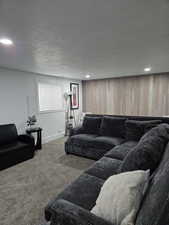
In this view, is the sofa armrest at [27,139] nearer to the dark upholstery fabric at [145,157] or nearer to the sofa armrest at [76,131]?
the sofa armrest at [76,131]

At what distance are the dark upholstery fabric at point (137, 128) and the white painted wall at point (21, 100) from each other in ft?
9.49

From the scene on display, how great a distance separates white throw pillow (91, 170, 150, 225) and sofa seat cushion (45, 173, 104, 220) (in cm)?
35

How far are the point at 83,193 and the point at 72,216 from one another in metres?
0.54

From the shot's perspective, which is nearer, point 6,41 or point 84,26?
point 84,26

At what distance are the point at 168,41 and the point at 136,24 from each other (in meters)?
0.83

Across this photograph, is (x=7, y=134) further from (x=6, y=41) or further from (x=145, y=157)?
(x=145, y=157)

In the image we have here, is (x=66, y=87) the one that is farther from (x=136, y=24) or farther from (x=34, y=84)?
(x=136, y=24)

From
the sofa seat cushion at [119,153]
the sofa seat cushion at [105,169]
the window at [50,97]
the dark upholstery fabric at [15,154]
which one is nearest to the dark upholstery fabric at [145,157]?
the sofa seat cushion at [105,169]

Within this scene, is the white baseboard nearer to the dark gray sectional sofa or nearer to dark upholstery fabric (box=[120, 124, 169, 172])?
the dark gray sectional sofa

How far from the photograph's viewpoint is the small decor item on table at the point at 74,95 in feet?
19.5

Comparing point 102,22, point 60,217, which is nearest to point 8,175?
point 60,217

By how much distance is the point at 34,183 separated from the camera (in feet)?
7.92

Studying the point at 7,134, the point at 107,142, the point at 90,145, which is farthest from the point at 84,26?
the point at 7,134

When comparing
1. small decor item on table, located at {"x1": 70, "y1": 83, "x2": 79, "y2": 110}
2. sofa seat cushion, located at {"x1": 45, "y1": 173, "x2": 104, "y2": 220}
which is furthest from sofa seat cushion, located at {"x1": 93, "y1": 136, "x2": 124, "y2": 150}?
small decor item on table, located at {"x1": 70, "y1": 83, "x2": 79, "y2": 110}
